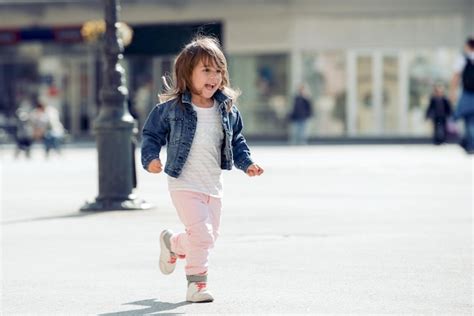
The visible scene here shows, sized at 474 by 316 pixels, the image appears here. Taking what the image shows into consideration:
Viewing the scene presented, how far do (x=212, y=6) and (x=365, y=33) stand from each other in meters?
5.21

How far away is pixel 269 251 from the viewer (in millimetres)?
9750

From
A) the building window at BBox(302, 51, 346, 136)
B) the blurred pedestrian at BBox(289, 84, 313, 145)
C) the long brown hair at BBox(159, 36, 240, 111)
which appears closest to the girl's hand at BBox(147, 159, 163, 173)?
the long brown hair at BBox(159, 36, 240, 111)

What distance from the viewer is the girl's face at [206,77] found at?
23.8 feet

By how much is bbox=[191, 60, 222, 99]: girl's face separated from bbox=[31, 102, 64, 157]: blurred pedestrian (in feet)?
76.5

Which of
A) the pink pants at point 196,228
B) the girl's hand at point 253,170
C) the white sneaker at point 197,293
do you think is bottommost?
the white sneaker at point 197,293

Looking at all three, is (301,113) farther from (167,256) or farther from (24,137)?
(167,256)

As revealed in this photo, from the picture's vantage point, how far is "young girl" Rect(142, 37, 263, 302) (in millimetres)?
7250

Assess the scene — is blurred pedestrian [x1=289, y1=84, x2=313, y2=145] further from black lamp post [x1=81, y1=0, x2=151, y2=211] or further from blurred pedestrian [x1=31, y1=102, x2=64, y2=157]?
black lamp post [x1=81, y1=0, x2=151, y2=211]

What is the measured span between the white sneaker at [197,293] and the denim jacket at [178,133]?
62 centimetres

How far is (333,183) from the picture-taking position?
18.2 metres

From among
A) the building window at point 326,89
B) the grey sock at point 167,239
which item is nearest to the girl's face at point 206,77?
the grey sock at point 167,239

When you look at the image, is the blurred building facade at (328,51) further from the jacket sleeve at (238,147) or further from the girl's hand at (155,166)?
the girl's hand at (155,166)

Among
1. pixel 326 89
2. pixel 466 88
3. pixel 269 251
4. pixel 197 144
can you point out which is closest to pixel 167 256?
pixel 197 144

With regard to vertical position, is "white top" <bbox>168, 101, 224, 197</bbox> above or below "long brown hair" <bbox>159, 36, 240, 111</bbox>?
below
